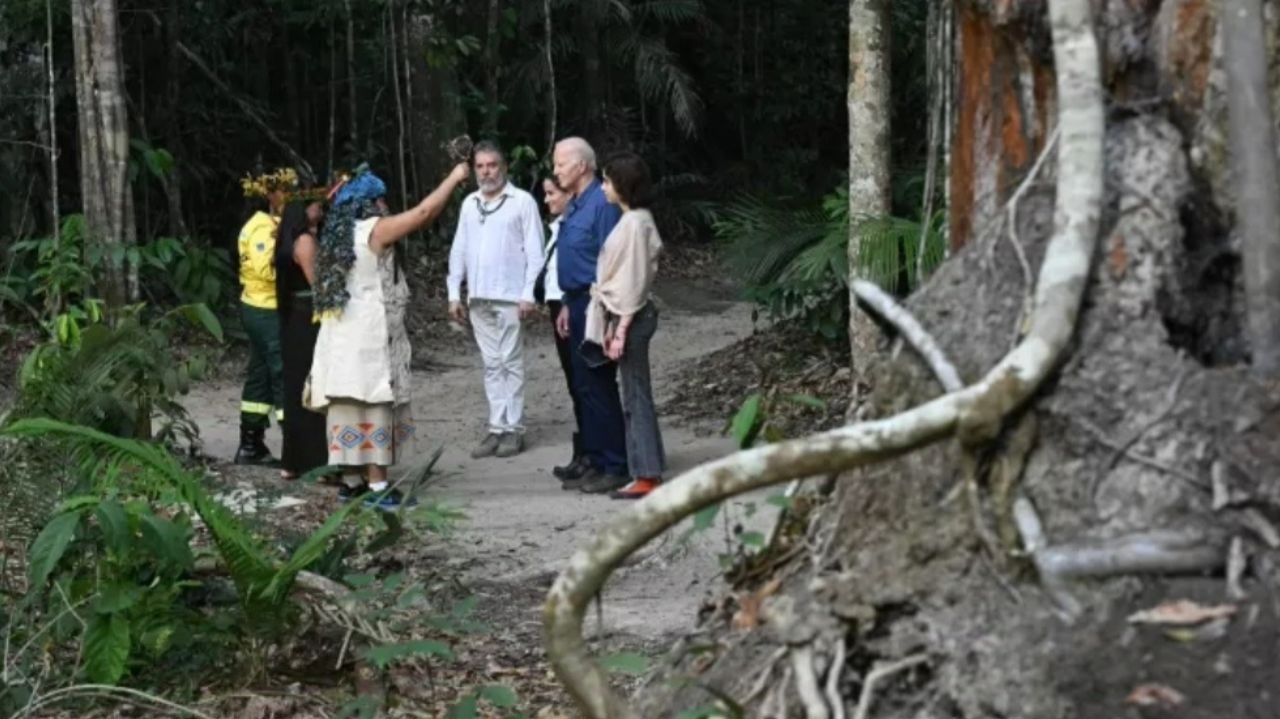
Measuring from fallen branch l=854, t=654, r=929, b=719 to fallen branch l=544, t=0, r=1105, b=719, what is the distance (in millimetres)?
364

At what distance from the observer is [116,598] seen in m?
6.11

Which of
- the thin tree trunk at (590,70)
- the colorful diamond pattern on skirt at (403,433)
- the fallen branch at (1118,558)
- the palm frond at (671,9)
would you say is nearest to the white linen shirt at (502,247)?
the colorful diamond pattern on skirt at (403,433)

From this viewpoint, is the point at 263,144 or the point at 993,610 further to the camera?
the point at 263,144

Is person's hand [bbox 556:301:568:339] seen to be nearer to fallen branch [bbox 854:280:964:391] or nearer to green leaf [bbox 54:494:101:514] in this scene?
green leaf [bbox 54:494:101:514]

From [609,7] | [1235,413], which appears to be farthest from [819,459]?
[609,7]

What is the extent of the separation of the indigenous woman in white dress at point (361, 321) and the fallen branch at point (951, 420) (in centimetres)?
595

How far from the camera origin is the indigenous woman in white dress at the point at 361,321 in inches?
382

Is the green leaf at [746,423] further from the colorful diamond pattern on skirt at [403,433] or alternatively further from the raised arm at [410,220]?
the colorful diamond pattern on skirt at [403,433]

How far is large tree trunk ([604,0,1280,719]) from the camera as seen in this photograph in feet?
11.3

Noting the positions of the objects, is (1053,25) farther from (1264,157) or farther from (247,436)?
(247,436)

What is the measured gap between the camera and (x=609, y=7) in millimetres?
21484

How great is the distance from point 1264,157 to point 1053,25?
468 mm

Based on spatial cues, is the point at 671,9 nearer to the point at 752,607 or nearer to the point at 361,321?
the point at 361,321

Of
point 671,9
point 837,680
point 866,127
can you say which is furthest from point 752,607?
point 671,9
